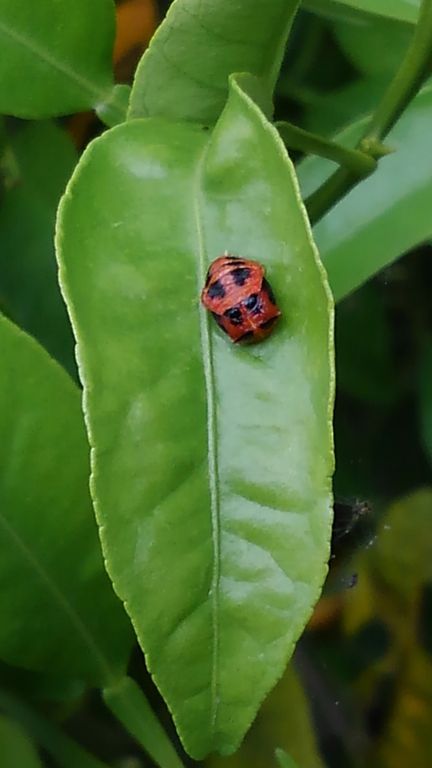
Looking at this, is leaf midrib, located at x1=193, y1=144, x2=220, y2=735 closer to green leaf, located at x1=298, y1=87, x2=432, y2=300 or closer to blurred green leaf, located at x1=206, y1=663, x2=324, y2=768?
green leaf, located at x1=298, y1=87, x2=432, y2=300

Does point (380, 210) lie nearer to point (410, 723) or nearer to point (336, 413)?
point (336, 413)

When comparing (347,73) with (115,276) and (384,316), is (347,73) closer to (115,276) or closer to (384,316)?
(384,316)

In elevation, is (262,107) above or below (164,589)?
above

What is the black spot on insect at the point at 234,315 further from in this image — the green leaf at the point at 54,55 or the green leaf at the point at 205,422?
the green leaf at the point at 54,55

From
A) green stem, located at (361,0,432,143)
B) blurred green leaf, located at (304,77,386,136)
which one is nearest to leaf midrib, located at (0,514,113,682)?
green stem, located at (361,0,432,143)

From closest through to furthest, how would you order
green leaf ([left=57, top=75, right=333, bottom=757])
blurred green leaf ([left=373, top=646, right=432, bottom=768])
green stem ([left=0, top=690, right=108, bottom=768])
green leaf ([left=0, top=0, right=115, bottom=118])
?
green leaf ([left=57, top=75, right=333, bottom=757]), green leaf ([left=0, top=0, right=115, bottom=118]), green stem ([left=0, top=690, right=108, bottom=768]), blurred green leaf ([left=373, top=646, right=432, bottom=768])

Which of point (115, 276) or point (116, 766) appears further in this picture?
point (116, 766)

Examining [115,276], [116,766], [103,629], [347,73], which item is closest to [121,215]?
[115,276]

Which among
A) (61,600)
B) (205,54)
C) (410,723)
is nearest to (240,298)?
(205,54)
